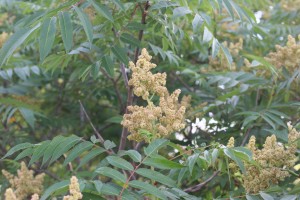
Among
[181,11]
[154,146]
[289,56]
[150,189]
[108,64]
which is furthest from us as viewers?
[289,56]

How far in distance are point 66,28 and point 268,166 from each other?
97cm

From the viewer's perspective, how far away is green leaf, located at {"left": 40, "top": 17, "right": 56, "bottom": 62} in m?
2.09

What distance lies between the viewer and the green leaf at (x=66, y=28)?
2.13 metres

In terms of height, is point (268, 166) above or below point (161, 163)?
below

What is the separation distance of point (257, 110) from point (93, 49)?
3.25ft

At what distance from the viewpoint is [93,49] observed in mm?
2906

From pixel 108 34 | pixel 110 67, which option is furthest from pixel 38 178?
pixel 108 34

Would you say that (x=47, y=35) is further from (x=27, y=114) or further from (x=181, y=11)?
(x=27, y=114)

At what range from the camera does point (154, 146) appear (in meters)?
2.04

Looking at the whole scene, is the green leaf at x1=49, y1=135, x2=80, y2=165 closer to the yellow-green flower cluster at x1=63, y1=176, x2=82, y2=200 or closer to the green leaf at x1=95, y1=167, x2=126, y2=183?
the green leaf at x1=95, y1=167, x2=126, y2=183

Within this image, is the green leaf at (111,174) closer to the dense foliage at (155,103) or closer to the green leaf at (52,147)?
the dense foliage at (155,103)

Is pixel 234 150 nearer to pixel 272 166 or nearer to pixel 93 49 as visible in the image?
pixel 272 166

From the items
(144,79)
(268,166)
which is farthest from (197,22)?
(268,166)

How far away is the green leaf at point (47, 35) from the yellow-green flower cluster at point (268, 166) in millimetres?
892
